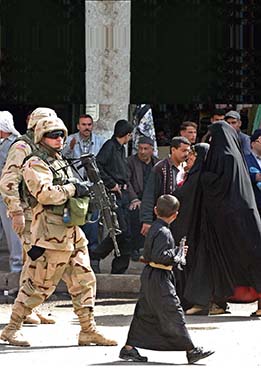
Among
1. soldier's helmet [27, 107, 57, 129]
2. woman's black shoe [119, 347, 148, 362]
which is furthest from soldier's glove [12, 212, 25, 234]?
woman's black shoe [119, 347, 148, 362]

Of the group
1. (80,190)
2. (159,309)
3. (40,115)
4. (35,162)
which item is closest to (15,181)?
(40,115)

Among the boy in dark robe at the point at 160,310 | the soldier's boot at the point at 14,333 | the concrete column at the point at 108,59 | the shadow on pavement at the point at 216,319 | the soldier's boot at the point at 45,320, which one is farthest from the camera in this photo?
the concrete column at the point at 108,59

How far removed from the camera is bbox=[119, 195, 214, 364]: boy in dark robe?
29.8 ft

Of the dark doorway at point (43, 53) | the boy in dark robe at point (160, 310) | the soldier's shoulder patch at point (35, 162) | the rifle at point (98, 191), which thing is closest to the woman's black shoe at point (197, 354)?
the boy in dark robe at point (160, 310)

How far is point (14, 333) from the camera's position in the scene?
32.4 feet

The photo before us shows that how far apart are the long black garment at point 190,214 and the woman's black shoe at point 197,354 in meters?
2.56

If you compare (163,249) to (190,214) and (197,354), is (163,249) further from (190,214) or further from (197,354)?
(190,214)

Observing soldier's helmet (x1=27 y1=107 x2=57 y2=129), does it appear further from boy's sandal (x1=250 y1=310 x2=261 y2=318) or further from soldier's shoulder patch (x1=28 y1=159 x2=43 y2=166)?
boy's sandal (x1=250 y1=310 x2=261 y2=318)

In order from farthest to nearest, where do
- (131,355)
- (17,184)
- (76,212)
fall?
(17,184) < (76,212) < (131,355)

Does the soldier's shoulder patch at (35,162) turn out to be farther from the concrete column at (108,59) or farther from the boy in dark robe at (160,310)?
the concrete column at (108,59)

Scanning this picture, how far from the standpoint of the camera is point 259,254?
37.6 feet

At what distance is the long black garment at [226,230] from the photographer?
11469 millimetres

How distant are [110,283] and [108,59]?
370cm

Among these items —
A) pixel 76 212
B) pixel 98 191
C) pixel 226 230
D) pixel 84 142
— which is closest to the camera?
A: pixel 76 212
